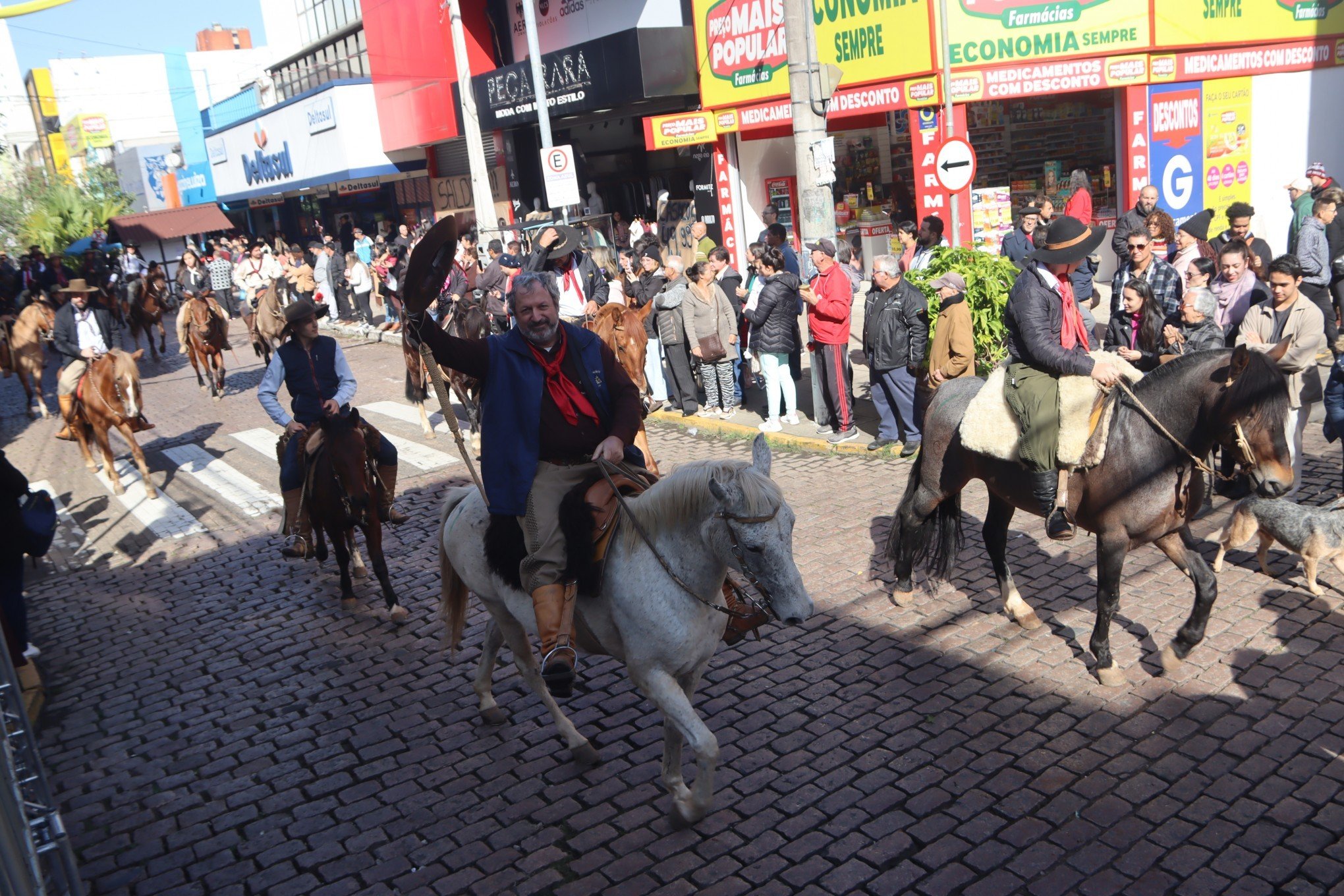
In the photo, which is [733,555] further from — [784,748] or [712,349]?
[712,349]

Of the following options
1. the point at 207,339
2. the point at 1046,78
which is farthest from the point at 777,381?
the point at 207,339

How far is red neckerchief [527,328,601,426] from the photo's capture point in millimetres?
5004

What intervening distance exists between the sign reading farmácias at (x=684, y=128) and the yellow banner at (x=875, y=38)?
300 cm

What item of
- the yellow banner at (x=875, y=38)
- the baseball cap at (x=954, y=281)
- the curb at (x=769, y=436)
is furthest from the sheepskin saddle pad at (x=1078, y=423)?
the yellow banner at (x=875, y=38)

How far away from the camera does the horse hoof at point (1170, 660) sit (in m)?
5.89

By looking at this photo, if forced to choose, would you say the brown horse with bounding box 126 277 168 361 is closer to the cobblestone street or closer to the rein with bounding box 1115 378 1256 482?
the cobblestone street

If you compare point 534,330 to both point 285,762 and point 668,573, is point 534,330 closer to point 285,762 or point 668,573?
point 668,573

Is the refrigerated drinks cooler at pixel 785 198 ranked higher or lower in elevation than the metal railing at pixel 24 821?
higher

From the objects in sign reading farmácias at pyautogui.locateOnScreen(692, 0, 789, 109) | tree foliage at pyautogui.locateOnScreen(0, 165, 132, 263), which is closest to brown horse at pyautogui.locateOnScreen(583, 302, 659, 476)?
sign reading farmácias at pyautogui.locateOnScreen(692, 0, 789, 109)

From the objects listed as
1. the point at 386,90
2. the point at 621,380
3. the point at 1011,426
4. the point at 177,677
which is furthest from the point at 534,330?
the point at 386,90

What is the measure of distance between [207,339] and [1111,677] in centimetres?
1724

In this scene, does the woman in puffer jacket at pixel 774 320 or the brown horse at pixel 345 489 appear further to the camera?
the woman in puffer jacket at pixel 774 320

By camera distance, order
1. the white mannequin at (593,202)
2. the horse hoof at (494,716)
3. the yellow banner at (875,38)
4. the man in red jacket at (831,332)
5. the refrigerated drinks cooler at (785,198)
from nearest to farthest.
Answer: the horse hoof at (494,716), the man in red jacket at (831,332), the yellow banner at (875,38), the refrigerated drinks cooler at (785,198), the white mannequin at (593,202)

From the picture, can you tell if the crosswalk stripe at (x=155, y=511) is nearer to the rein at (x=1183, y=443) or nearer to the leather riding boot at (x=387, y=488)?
the leather riding boot at (x=387, y=488)
